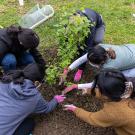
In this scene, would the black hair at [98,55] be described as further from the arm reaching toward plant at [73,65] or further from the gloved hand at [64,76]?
the gloved hand at [64,76]

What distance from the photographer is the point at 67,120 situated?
3973mm

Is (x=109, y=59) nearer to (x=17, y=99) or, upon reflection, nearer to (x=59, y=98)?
(x=59, y=98)

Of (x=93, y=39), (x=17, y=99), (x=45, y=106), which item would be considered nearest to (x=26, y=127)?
(x=45, y=106)

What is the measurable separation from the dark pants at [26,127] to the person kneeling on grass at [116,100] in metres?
0.76

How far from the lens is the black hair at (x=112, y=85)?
308 centimetres

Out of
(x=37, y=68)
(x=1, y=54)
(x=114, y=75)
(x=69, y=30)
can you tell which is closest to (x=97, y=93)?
(x=114, y=75)

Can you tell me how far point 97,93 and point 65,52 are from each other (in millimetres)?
974

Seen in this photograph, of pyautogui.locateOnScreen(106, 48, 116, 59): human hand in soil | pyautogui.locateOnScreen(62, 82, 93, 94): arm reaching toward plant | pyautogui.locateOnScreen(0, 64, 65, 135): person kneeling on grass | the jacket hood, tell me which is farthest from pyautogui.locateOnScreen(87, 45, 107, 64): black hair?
the jacket hood

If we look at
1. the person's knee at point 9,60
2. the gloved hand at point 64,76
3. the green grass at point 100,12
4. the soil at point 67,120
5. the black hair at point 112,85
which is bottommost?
the soil at point 67,120

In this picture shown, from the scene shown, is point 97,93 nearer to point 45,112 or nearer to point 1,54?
→ point 45,112

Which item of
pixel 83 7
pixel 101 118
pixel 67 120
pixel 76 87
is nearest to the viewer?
pixel 101 118

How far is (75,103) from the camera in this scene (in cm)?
413

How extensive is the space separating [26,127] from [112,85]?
3.66ft

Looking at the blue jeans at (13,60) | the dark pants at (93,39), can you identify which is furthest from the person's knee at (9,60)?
the dark pants at (93,39)
